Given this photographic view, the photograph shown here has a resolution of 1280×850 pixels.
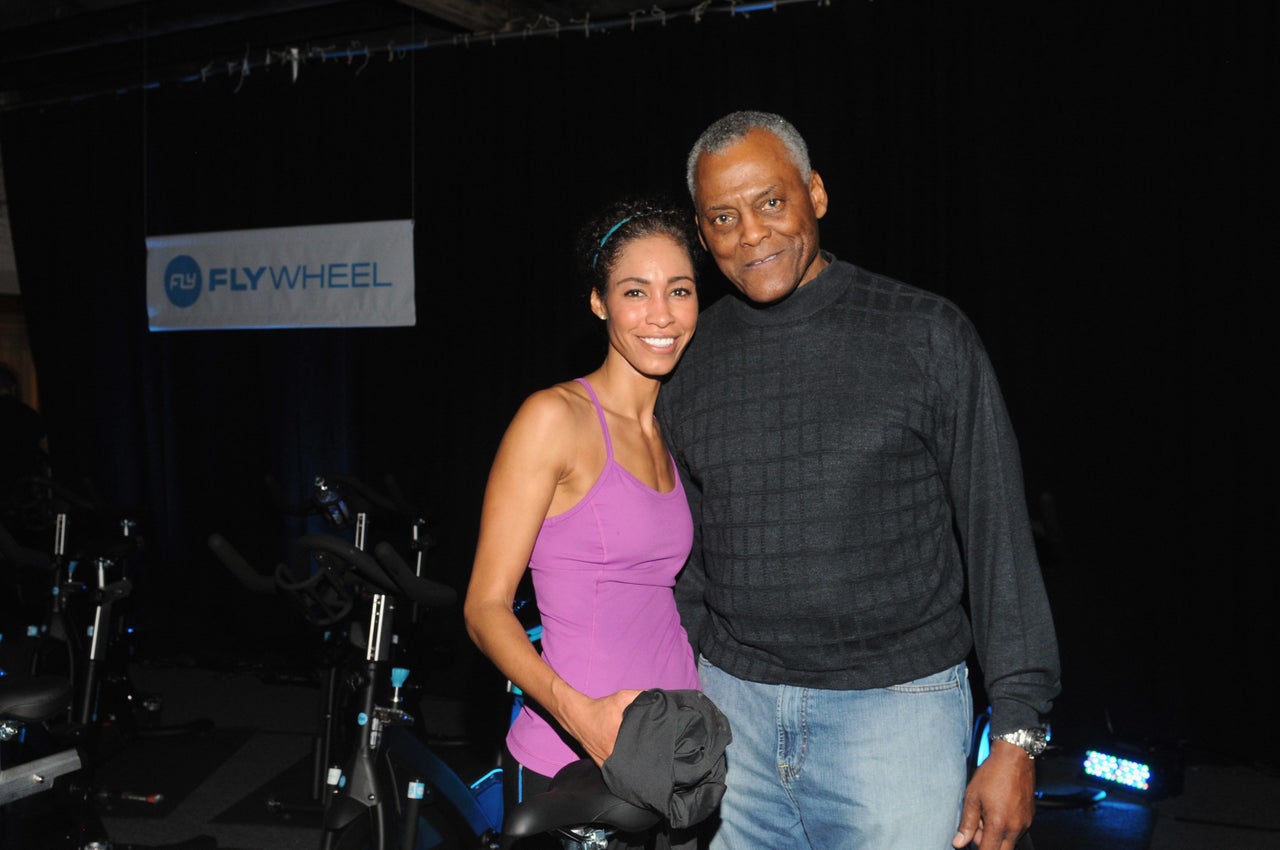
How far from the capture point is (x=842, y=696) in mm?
1632

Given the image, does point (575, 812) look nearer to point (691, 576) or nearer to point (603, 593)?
point (603, 593)

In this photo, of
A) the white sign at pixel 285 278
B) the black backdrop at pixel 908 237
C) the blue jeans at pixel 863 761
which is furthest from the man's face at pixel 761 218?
the white sign at pixel 285 278

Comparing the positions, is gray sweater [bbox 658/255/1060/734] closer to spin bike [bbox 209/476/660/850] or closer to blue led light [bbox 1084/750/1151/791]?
spin bike [bbox 209/476/660/850]

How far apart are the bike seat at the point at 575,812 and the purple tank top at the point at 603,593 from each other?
0.80 feet

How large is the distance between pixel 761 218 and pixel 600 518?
566 millimetres

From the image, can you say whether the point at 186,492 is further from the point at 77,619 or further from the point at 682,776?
the point at 682,776

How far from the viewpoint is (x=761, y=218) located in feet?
5.74

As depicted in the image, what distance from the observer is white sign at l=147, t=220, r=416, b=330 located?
5.41 metres

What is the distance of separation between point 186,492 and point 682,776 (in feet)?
18.1

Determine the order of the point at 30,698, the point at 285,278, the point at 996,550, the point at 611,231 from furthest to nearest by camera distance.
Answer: the point at 285,278 → the point at 30,698 → the point at 611,231 → the point at 996,550

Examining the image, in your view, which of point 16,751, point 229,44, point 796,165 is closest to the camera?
point 796,165

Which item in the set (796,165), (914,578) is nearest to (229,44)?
(796,165)

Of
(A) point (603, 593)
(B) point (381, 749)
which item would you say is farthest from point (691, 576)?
(B) point (381, 749)

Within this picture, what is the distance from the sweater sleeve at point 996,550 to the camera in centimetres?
156
